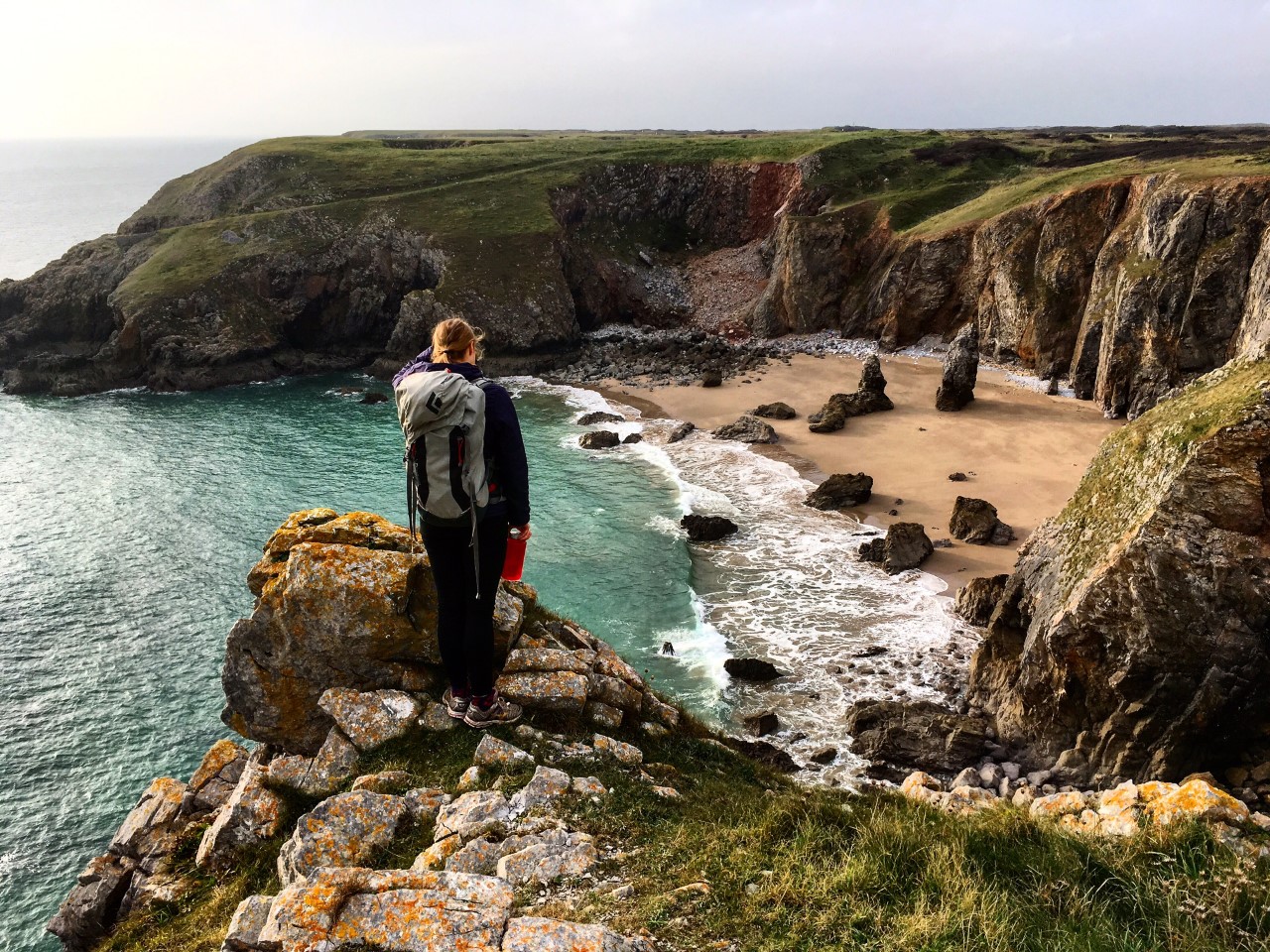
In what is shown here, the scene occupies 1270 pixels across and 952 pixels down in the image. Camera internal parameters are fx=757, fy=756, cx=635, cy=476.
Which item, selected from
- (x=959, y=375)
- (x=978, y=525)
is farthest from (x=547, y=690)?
(x=959, y=375)

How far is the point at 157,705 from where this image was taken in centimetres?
2336

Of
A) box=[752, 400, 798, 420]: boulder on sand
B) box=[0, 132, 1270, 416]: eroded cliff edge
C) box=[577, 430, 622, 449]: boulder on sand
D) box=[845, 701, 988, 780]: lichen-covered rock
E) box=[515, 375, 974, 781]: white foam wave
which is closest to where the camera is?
box=[845, 701, 988, 780]: lichen-covered rock

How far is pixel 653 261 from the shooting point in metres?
79.9

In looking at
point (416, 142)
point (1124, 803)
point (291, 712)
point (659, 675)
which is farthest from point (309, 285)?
point (1124, 803)

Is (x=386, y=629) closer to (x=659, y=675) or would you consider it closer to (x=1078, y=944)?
(x=1078, y=944)

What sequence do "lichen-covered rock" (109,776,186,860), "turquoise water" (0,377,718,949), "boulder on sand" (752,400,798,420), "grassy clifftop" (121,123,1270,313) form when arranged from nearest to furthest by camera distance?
"lichen-covered rock" (109,776,186,860) → "turquoise water" (0,377,718,949) → "boulder on sand" (752,400,798,420) → "grassy clifftop" (121,123,1270,313)

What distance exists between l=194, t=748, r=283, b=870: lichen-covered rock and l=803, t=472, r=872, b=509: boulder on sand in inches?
1166

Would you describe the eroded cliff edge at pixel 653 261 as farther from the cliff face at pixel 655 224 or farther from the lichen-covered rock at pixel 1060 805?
the lichen-covered rock at pixel 1060 805

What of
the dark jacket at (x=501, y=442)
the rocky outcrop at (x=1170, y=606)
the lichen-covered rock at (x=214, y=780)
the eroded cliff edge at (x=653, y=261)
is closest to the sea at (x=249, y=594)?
the rocky outcrop at (x=1170, y=606)

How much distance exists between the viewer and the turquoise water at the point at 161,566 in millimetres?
20625

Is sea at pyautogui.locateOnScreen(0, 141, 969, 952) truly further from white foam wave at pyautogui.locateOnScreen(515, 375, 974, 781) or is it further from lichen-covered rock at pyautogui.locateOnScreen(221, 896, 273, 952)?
lichen-covered rock at pyautogui.locateOnScreen(221, 896, 273, 952)

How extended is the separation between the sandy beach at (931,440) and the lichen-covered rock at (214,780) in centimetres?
2453

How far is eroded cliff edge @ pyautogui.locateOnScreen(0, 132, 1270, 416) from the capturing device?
43344 mm

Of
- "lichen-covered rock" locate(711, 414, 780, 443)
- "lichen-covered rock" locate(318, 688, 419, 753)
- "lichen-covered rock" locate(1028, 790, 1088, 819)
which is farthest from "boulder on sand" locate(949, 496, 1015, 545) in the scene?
"lichen-covered rock" locate(318, 688, 419, 753)
